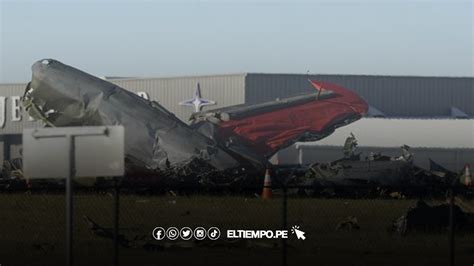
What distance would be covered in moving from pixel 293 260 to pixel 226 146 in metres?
19.1

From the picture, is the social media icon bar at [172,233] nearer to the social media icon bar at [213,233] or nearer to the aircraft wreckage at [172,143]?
the social media icon bar at [213,233]

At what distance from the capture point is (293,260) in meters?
17.0

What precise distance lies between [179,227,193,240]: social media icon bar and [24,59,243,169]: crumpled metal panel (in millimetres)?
14428

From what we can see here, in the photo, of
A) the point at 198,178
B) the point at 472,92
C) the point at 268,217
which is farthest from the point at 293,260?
the point at 472,92

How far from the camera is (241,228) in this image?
20.8 metres

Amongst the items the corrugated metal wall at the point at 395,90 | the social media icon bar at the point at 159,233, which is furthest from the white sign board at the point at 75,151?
the corrugated metal wall at the point at 395,90

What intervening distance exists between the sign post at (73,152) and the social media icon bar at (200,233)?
7.99 meters

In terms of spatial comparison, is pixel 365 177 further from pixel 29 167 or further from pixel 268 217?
pixel 29 167

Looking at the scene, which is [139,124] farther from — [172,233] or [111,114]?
[172,233]

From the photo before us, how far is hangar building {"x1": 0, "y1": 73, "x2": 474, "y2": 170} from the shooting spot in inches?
2008

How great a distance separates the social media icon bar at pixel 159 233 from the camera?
19109 millimetres

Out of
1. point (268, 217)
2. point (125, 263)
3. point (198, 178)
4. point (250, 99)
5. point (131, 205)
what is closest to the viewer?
point (125, 263)

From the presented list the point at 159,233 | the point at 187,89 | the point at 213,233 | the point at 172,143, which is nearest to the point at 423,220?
the point at 213,233

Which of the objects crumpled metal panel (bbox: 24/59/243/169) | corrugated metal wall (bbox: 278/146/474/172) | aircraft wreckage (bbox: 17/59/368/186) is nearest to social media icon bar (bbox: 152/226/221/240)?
aircraft wreckage (bbox: 17/59/368/186)
